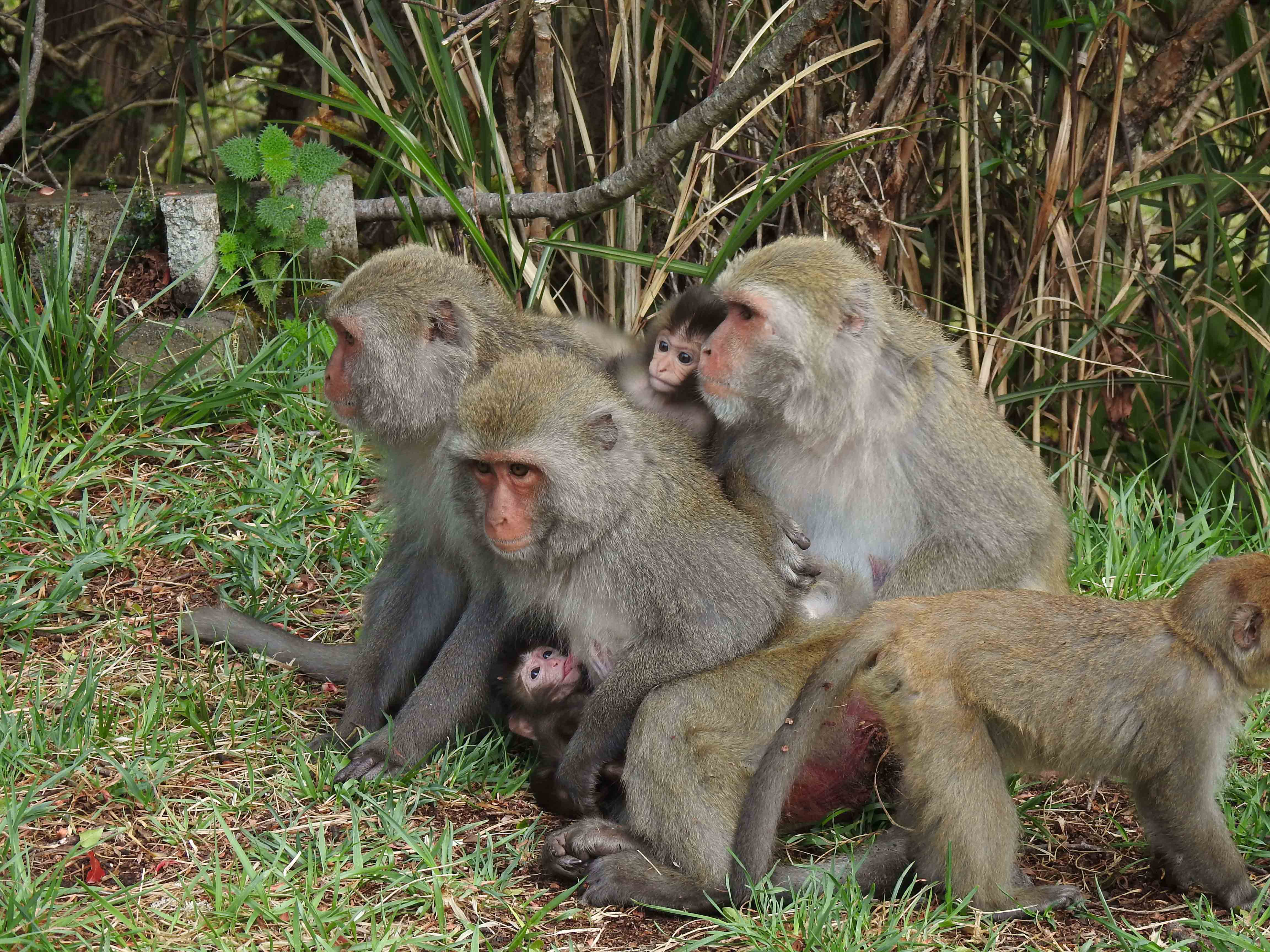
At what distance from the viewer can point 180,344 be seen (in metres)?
5.88

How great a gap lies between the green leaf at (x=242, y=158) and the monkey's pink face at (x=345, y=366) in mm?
2024

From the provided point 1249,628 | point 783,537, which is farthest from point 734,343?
point 1249,628

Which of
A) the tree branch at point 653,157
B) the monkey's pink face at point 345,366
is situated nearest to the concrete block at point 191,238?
the tree branch at point 653,157

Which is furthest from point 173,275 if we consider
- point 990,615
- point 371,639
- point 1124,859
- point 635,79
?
point 1124,859

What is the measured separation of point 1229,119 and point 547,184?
2.87 meters

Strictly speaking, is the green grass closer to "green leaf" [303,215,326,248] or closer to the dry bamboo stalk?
"green leaf" [303,215,326,248]

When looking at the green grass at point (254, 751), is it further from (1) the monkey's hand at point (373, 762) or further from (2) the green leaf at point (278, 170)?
(2) the green leaf at point (278, 170)

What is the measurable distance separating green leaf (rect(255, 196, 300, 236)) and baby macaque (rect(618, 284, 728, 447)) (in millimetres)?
2298

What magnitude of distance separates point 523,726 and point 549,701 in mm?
132

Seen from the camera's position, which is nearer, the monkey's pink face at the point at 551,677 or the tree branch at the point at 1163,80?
the monkey's pink face at the point at 551,677

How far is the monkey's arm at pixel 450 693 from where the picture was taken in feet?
13.2

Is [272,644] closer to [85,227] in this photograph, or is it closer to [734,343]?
[734,343]

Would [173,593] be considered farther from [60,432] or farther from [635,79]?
[635,79]

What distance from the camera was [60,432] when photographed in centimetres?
531
